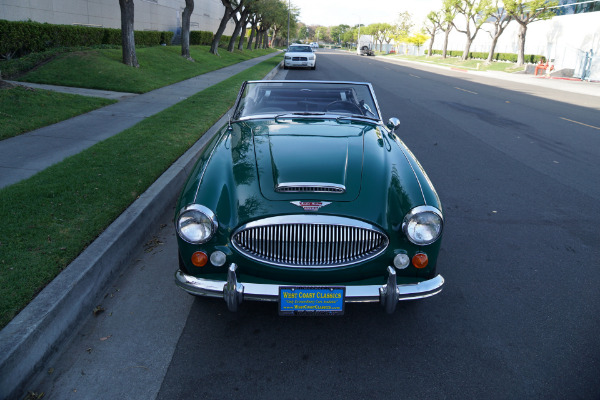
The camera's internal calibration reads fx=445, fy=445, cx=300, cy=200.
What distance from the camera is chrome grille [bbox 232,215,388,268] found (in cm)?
262

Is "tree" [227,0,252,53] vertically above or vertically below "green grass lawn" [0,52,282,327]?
above

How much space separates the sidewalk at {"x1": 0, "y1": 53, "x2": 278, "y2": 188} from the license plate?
3931mm

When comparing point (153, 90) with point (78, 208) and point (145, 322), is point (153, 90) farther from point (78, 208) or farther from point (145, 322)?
point (145, 322)

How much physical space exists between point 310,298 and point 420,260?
720 mm

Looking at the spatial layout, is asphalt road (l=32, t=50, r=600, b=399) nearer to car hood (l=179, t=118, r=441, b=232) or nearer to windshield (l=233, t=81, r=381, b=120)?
car hood (l=179, t=118, r=441, b=232)

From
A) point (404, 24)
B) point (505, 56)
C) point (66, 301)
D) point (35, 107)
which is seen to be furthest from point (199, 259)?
point (404, 24)

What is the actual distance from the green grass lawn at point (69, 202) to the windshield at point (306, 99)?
159 cm

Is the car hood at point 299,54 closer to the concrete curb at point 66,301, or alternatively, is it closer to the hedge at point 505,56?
the concrete curb at point 66,301

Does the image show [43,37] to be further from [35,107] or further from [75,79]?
[35,107]

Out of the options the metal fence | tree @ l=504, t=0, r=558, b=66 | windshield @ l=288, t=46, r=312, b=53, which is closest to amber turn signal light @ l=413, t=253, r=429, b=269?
windshield @ l=288, t=46, r=312, b=53

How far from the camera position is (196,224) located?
2.67 metres

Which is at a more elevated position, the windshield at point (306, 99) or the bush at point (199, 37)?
the bush at point (199, 37)

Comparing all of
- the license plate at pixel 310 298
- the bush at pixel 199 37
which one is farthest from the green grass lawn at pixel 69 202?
the bush at pixel 199 37

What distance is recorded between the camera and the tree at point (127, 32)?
15.0 metres
